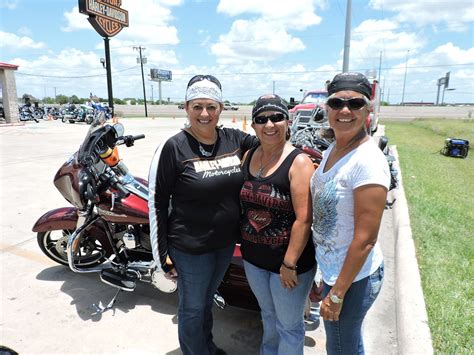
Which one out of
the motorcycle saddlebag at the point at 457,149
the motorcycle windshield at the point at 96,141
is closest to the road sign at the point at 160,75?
the motorcycle saddlebag at the point at 457,149

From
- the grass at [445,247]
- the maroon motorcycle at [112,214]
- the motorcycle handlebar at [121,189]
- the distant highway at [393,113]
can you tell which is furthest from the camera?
the distant highway at [393,113]

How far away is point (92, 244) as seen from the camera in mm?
3562

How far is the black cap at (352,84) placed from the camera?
158 cm

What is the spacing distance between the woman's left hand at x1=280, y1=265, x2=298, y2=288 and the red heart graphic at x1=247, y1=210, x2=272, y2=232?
0.24 m

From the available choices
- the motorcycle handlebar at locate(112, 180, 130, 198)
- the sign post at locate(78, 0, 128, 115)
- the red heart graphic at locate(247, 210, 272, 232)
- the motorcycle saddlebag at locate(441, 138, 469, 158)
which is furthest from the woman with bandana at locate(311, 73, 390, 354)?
the motorcycle saddlebag at locate(441, 138, 469, 158)

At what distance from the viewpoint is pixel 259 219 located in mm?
1901

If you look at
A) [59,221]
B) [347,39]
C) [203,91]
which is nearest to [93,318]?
[59,221]

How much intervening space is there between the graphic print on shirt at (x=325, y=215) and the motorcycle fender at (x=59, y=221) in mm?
2633

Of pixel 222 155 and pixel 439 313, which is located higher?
pixel 222 155

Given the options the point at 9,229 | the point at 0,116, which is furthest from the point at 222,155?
the point at 0,116

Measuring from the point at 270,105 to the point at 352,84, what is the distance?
456mm

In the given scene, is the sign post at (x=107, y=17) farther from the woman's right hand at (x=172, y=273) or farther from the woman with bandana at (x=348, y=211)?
the woman with bandana at (x=348, y=211)

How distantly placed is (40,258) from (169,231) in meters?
2.83

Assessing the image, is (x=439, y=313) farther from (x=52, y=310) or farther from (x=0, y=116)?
(x=0, y=116)
